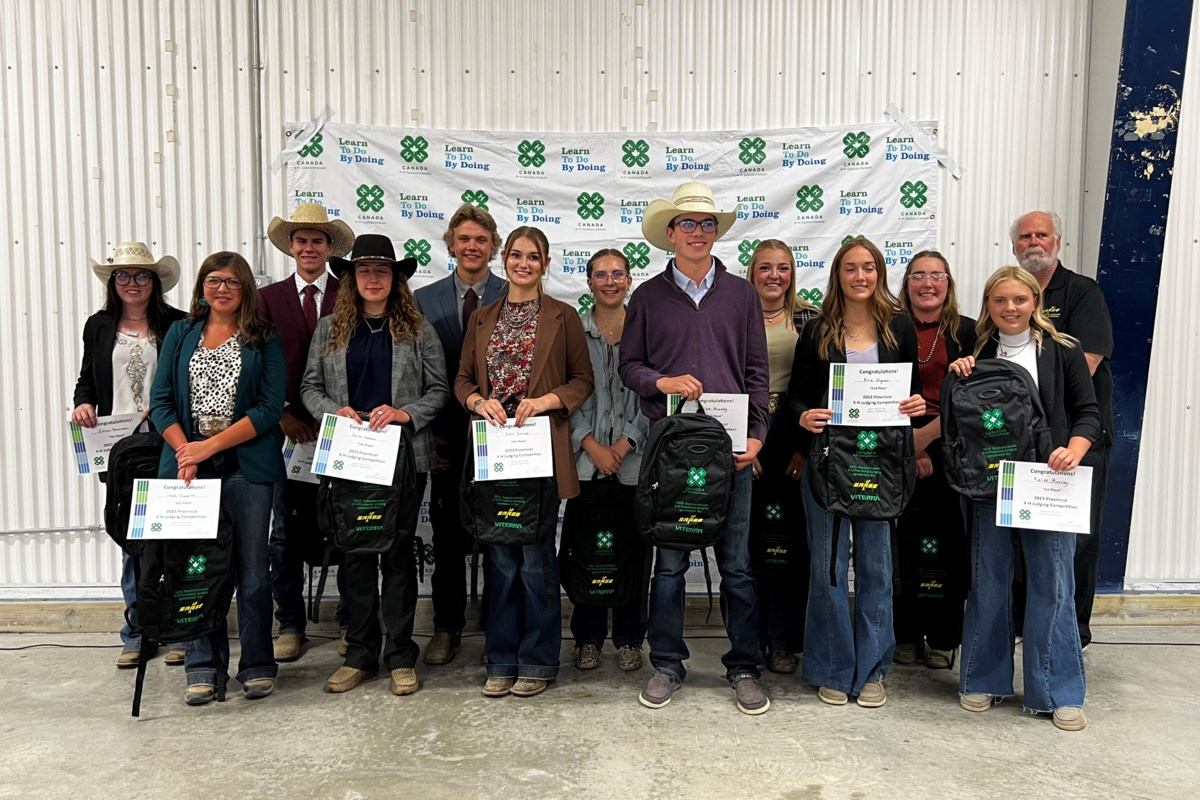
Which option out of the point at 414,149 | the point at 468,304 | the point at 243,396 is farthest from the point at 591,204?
the point at 243,396

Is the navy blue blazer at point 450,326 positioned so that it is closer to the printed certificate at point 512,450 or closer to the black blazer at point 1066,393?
the printed certificate at point 512,450

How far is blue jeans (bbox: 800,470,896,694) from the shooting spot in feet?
9.93

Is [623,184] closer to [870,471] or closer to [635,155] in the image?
[635,155]

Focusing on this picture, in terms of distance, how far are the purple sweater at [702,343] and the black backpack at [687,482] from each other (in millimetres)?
163

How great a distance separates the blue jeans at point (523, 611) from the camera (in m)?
3.14

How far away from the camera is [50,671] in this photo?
3523mm

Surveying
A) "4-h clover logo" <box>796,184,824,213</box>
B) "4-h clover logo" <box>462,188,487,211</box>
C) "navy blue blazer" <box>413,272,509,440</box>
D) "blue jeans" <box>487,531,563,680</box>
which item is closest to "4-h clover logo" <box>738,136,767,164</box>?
"4-h clover logo" <box>796,184,824,213</box>

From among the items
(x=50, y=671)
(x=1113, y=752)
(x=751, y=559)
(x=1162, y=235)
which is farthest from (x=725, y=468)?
(x=50, y=671)

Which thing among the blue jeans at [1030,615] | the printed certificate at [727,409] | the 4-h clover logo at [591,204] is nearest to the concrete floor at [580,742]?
the blue jeans at [1030,615]

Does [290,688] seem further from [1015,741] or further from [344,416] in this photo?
[1015,741]

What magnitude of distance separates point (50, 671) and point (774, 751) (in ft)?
10.2

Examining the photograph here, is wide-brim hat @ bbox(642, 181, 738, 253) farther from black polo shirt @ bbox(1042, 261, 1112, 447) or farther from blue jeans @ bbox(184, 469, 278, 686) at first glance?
blue jeans @ bbox(184, 469, 278, 686)

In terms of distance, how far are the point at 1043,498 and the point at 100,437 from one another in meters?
3.69

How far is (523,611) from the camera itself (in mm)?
3281
